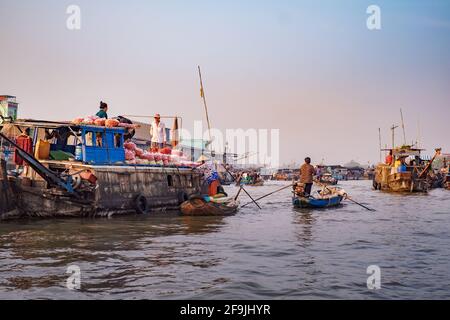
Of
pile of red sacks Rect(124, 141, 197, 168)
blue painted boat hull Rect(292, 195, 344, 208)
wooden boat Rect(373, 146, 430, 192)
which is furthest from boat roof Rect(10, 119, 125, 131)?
wooden boat Rect(373, 146, 430, 192)

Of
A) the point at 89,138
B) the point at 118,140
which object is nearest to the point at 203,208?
the point at 118,140

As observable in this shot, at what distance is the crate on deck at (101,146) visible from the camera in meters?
16.0

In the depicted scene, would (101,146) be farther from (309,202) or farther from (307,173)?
(309,202)

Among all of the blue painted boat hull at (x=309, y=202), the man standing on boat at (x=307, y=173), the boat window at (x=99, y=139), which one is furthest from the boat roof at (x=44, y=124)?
the blue painted boat hull at (x=309, y=202)

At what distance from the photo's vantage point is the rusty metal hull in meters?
15.0

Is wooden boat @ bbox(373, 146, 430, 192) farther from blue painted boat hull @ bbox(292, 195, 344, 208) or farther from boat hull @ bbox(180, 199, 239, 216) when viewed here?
boat hull @ bbox(180, 199, 239, 216)

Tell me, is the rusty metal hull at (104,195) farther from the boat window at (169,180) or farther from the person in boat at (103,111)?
the person in boat at (103,111)

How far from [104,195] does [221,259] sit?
829 cm

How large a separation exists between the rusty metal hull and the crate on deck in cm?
39

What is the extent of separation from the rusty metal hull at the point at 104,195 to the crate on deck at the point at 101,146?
15.4 inches
